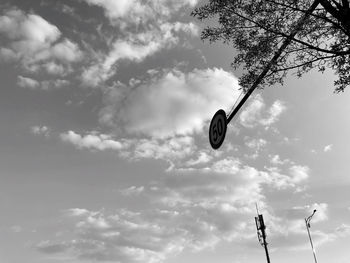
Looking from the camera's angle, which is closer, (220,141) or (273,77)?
(220,141)

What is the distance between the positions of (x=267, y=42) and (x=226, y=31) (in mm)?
1489

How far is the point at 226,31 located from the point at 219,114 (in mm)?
6383

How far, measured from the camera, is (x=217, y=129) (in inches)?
228

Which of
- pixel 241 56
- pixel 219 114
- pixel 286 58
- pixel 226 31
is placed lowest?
pixel 219 114

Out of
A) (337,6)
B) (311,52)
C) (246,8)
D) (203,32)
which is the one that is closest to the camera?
(337,6)

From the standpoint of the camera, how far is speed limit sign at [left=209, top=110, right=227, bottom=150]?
218 inches

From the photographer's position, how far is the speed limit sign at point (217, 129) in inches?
218

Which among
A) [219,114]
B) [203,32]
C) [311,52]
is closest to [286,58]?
[311,52]

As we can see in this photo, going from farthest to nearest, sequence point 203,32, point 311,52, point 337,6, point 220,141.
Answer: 1. point 203,32
2. point 311,52
3. point 337,6
4. point 220,141

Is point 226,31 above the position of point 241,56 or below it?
above

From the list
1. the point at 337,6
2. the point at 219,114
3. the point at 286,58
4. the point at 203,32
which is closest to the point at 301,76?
the point at 286,58

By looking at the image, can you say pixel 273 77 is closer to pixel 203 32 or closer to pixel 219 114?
pixel 203 32

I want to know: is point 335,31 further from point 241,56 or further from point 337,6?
point 241,56

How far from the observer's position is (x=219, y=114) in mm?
5777
